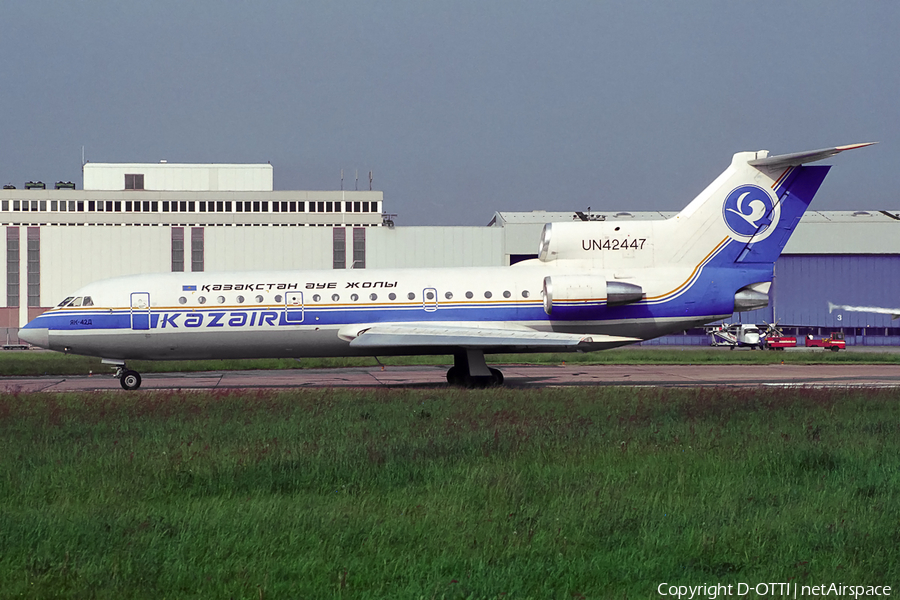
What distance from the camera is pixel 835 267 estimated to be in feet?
259

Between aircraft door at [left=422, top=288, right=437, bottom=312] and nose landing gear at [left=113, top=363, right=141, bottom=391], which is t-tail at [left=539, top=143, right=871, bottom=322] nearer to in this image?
aircraft door at [left=422, top=288, right=437, bottom=312]

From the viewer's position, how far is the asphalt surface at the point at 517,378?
1005 inches

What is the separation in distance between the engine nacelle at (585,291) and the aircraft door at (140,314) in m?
11.7

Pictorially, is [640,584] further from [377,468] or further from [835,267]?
[835,267]

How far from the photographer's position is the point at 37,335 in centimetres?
2492

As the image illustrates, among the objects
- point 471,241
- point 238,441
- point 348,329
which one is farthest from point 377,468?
point 471,241

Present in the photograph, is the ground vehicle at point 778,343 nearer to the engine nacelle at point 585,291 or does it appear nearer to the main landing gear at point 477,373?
the engine nacelle at point 585,291

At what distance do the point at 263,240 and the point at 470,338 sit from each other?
53596mm

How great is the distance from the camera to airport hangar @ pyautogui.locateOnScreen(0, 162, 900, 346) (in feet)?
237

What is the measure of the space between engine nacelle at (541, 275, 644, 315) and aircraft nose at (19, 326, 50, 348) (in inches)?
585

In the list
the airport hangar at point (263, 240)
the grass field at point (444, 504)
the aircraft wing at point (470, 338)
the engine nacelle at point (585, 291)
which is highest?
the airport hangar at point (263, 240)

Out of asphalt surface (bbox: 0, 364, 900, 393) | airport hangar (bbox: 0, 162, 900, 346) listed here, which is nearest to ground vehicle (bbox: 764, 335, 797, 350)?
airport hangar (bbox: 0, 162, 900, 346)

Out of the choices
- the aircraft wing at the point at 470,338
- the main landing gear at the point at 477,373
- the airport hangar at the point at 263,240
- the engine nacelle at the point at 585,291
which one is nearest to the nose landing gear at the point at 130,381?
the aircraft wing at the point at 470,338

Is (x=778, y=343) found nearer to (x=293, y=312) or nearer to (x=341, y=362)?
(x=341, y=362)
